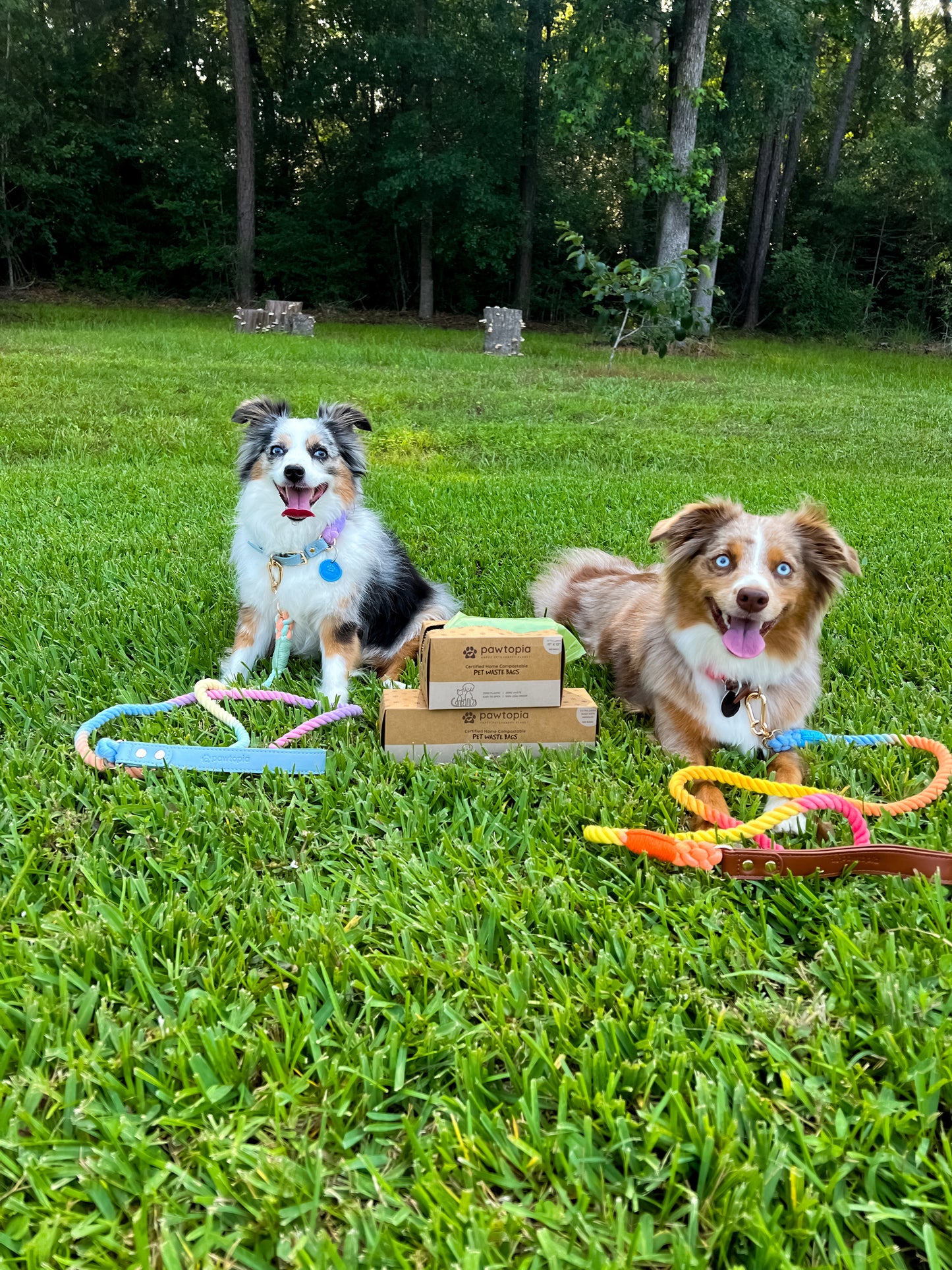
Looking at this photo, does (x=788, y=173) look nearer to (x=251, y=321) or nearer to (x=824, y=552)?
(x=251, y=321)

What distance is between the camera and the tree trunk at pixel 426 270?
2841cm

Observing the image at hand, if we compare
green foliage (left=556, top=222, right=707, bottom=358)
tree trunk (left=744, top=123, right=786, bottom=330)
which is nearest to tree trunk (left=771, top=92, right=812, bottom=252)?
tree trunk (left=744, top=123, right=786, bottom=330)

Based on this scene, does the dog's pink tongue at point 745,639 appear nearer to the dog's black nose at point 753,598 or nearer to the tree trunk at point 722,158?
the dog's black nose at point 753,598

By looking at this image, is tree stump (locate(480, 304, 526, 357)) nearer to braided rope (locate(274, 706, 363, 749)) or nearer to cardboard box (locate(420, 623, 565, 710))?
braided rope (locate(274, 706, 363, 749))

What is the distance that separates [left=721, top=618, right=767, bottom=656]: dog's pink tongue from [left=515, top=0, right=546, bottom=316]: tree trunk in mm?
28787

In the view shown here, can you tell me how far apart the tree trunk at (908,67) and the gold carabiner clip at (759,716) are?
36.5 m

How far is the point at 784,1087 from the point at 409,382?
12.3 metres

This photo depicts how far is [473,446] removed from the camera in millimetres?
9305

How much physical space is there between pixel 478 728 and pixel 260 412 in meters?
1.94

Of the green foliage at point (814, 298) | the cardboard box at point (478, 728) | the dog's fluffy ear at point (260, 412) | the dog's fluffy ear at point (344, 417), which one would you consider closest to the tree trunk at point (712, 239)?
the green foliage at point (814, 298)

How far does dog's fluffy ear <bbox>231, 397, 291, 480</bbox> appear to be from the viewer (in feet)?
12.7

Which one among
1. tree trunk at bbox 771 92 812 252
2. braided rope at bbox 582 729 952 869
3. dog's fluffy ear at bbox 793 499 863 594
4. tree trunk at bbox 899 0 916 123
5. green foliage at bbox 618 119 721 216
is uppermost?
tree trunk at bbox 899 0 916 123

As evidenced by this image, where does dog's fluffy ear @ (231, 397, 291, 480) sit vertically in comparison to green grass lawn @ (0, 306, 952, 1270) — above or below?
above

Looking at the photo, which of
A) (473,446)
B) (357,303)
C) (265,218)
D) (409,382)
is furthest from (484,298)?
(473,446)
